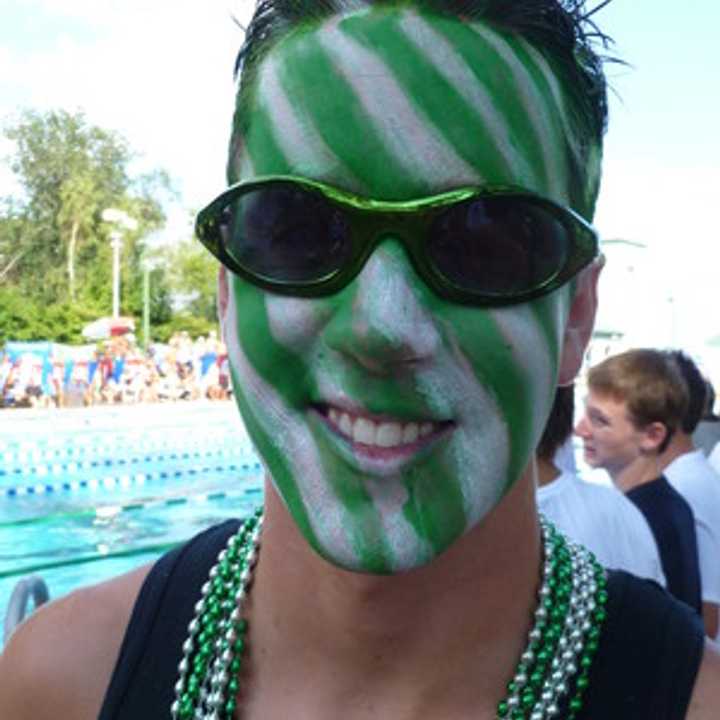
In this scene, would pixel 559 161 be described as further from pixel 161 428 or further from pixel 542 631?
pixel 161 428

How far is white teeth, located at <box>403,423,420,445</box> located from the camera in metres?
1.02

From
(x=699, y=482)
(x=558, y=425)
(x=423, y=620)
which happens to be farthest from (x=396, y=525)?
(x=699, y=482)

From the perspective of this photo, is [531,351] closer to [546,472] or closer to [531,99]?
[531,99]

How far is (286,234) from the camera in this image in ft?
3.44

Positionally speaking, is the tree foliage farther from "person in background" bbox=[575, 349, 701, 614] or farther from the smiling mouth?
the smiling mouth

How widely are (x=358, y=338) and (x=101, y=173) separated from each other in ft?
174

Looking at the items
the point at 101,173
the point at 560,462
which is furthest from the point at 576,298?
the point at 101,173

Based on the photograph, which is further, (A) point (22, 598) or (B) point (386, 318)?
(A) point (22, 598)

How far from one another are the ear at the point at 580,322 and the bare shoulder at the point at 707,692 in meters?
0.38

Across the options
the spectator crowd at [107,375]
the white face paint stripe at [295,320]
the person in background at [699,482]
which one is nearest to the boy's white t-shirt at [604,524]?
the person in background at [699,482]

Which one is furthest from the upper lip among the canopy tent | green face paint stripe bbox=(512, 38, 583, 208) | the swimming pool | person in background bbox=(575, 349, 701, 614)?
the canopy tent

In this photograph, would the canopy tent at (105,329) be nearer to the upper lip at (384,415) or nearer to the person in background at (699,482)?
the person in background at (699,482)

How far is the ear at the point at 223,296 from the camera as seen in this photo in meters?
1.19

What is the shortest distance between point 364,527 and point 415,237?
311 mm
